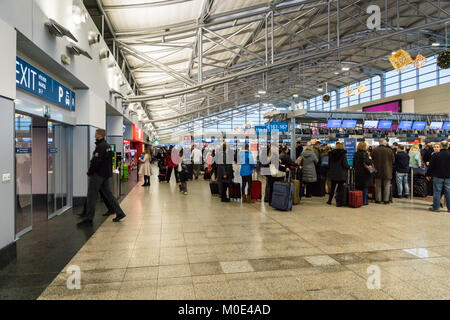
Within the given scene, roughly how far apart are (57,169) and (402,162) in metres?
9.10

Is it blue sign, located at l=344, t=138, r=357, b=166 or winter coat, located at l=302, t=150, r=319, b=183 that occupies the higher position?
blue sign, located at l=344, t=138, r=357, b=166

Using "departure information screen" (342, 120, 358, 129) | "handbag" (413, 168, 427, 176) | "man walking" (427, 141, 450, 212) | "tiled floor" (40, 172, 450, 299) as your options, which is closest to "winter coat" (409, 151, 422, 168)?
"handbag" (413, 168, 427, 176)

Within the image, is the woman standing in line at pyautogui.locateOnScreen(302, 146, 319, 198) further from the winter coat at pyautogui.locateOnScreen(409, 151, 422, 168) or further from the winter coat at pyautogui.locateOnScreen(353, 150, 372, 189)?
the winter coat at pyautogui.locateOnScreen(409, 151, 422, 168)

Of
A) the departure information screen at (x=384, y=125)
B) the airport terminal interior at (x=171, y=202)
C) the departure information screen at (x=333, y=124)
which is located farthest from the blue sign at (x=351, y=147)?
the departure information screen at (x=384, y=125)

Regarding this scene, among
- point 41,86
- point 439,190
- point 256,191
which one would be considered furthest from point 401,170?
point 41,86

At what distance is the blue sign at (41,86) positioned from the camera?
4.24 metres

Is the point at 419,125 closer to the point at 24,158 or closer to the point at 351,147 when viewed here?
the point at 351,147

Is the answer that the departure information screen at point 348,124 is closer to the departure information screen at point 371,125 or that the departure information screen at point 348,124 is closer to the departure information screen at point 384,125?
the departure information screen at point 371,125

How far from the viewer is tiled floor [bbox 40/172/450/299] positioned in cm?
271

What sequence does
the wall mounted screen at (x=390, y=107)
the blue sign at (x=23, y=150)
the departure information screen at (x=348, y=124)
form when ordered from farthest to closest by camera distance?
the wall mounted screen at (x=390, y=107), the departure information screen at (x=348, y=124), the blue sign at (x=23, y=150)

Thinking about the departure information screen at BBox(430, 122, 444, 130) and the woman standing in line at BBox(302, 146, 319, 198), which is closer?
the woman standing in line at BBox(302, 146, 319, 198)

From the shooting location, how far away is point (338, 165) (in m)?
7.16

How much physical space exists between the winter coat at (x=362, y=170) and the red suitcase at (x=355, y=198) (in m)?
0.29
